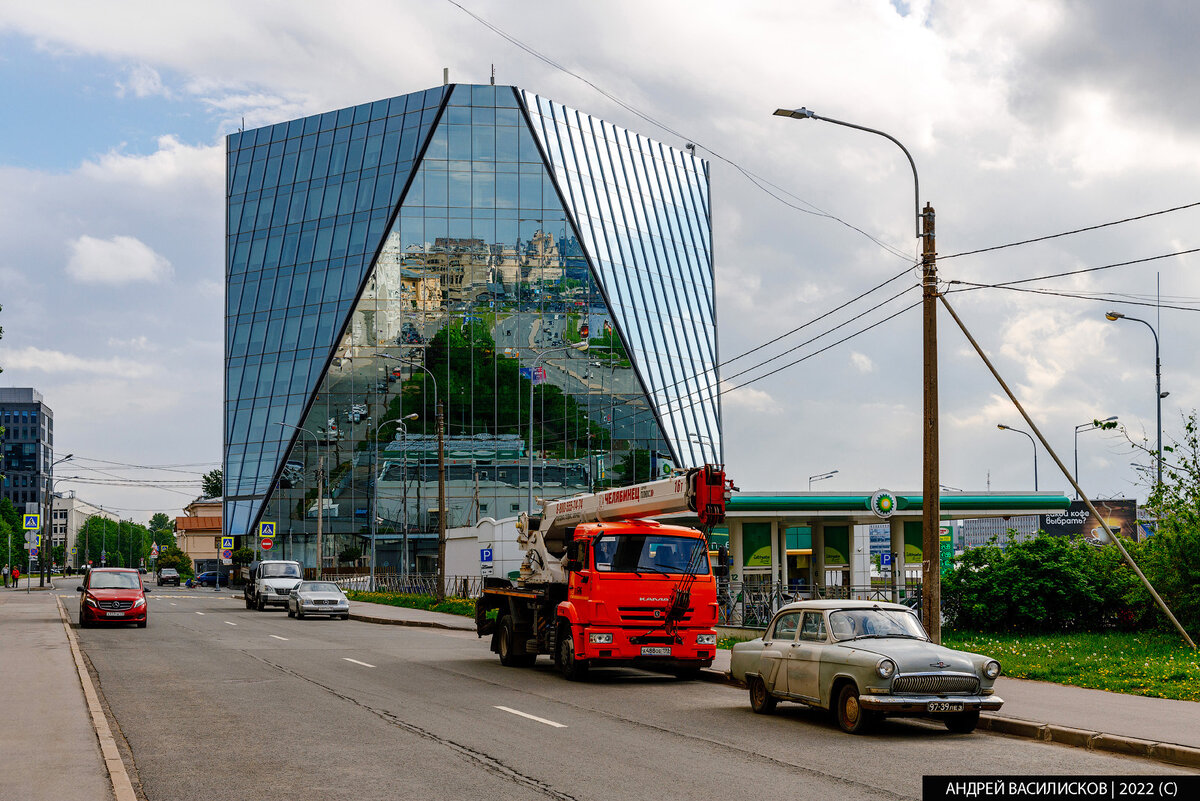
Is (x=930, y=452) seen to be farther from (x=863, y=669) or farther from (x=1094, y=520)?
(x=1094, y=520)

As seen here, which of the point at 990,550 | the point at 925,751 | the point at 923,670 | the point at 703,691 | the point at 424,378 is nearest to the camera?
the point at 925,751

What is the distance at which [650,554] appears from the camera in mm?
20328

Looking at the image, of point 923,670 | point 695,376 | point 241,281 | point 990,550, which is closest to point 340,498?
point 241,281

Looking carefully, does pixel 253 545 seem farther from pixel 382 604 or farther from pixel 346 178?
pixel 382 604

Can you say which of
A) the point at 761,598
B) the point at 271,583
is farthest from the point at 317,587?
the point at 761,598

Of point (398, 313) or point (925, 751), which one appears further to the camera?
point (398, 313)

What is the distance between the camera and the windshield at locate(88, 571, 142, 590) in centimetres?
3550

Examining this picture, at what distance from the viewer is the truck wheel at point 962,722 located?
13117 millimetres

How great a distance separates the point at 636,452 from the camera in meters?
80.3

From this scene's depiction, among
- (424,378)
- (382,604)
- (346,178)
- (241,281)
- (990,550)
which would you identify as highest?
(346,178)

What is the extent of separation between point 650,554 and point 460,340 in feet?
200

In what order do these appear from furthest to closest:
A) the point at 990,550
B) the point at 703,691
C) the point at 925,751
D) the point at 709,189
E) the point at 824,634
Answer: the point at 709,189, the point at 990,550, the point at 703,691, the point at 824,634, the point at 925,751

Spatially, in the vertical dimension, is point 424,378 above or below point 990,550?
above

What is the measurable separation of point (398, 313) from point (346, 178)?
422 inches
